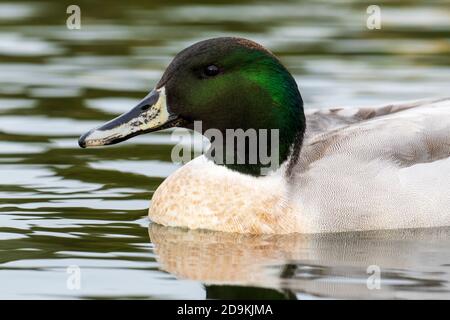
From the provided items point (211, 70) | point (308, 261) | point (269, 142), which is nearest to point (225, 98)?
point (211, 70)

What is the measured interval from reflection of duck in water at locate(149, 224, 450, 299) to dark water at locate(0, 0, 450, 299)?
15mm

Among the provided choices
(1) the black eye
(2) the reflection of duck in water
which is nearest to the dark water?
(2) the reflection of duck in water

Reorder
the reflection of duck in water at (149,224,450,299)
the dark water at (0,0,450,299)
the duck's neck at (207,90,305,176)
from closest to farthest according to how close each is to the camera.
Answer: the reflection of duck in water at (149,224,450,299) < the dark water at (0,0,450,299) < the duck's neck at (207,90,305,176)

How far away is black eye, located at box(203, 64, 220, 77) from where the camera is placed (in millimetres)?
9500

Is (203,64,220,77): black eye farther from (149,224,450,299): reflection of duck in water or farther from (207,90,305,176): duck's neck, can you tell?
(149,224,450,299): reflection of duck in water

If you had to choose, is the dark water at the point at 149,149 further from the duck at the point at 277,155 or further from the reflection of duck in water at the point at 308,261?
the duck at the point at 277,155

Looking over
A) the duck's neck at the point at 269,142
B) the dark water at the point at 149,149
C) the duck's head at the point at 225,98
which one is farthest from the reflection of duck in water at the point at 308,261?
the duck's head at the point at 225,98

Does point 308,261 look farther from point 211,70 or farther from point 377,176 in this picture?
point 211,70

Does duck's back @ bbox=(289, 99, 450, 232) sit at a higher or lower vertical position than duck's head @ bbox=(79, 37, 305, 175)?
lower

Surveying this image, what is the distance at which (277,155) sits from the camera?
9.62 meters

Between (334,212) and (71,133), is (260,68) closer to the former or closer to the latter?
(334,212)

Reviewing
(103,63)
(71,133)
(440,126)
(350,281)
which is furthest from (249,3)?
(350,281)

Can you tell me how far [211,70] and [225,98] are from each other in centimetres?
21

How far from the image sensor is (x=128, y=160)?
37.7 feet
